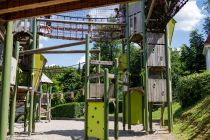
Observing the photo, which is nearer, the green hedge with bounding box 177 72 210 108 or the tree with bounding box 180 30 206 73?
the green hedge with bounding box 177 72 210 108

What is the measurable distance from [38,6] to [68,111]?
103ft

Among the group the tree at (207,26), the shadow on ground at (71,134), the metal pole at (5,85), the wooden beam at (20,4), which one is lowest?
the shadow on ground at (71,134)

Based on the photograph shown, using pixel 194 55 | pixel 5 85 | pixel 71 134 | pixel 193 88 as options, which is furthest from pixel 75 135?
pixel 194 55

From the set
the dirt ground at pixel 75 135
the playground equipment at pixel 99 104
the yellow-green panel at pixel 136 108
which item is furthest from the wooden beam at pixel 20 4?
the yellow-green panel at pixel 136 108

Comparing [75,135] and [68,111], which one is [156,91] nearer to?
[75,135]

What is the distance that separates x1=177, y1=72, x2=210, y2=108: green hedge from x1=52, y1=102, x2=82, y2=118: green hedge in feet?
50.3

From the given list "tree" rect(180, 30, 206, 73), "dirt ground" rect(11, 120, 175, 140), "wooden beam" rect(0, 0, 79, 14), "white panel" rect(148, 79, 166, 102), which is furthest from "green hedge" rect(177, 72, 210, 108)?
"tree" rect(180, 30, 206, 73)

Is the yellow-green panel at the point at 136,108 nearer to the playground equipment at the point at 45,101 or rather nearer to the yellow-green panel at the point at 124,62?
the yellow-green panel at the point at 124,62

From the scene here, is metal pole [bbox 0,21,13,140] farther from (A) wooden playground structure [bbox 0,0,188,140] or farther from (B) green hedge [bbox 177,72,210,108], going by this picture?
(B) green hedge [bbox 177,72,210,108]

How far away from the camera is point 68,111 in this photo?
35125mm

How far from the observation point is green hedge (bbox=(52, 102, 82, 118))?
113 feet

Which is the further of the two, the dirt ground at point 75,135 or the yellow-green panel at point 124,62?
the yellow-green panel at point 124,62

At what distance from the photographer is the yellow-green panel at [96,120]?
11.5 metres

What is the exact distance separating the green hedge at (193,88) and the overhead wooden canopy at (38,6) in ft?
50.5
